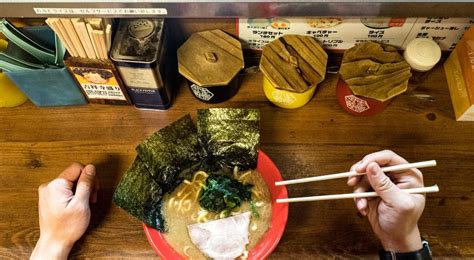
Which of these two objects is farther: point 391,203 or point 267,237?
point 267,237

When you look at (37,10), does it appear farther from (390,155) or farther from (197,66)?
(390,155)

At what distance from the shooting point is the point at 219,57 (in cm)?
148

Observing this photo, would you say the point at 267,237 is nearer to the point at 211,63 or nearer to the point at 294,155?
the point at 294,155

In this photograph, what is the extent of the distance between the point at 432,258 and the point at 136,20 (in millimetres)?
1286

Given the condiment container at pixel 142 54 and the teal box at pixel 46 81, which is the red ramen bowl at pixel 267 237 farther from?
the teal box at pixel 46 81

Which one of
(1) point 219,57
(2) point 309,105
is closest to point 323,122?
(2) point 309,105

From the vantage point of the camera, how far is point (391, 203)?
117 cm

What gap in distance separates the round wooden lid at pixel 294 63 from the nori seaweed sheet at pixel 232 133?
0.52 ft

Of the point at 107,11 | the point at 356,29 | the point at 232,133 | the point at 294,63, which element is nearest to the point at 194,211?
the point at 232,133

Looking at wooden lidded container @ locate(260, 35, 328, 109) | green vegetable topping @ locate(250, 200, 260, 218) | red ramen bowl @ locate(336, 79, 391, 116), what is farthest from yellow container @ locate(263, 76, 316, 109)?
green vegetable topping @ locate(250, 200, 260, 218)

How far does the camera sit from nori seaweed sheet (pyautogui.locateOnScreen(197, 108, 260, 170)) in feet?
4.55

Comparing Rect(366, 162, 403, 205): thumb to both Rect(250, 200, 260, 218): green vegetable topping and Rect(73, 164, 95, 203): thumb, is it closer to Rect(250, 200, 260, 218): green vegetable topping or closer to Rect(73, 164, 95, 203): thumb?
Rect(250, 200, 260, 218): green vegetable topping

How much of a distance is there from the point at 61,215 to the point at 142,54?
1.94 feet

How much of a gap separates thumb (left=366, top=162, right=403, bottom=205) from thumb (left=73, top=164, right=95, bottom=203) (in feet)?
3.00
